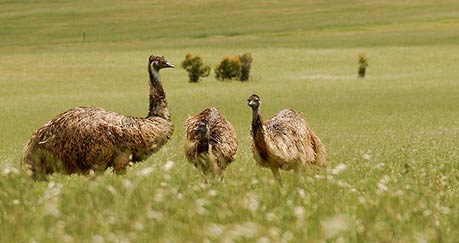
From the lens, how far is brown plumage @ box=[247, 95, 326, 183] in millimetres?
13492

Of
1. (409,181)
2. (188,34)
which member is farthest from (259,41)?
(409,181)

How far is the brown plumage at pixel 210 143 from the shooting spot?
13.3 metres

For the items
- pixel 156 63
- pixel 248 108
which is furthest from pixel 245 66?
pixel 156 63

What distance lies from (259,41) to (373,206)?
85862 mm

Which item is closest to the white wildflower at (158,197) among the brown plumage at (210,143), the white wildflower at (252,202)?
the white wildflower at (252,202)

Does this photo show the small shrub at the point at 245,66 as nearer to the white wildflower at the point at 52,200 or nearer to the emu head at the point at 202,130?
the emu head at the point at 202,130

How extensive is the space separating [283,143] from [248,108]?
2782 centimetres

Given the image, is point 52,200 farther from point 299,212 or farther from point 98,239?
point 299,212

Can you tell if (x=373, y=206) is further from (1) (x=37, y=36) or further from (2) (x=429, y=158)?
(1) (x=37, y=36)

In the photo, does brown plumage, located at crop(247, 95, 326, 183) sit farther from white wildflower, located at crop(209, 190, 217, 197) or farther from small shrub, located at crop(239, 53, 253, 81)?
small shrub, located at crop(239, 53, 253, 81)

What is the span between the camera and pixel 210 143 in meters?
14.0

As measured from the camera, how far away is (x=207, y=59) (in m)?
73.9

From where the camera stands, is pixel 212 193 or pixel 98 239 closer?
pixel 98 239

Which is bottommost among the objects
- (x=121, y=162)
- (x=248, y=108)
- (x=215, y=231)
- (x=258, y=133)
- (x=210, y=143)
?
(x=248, y=108)
